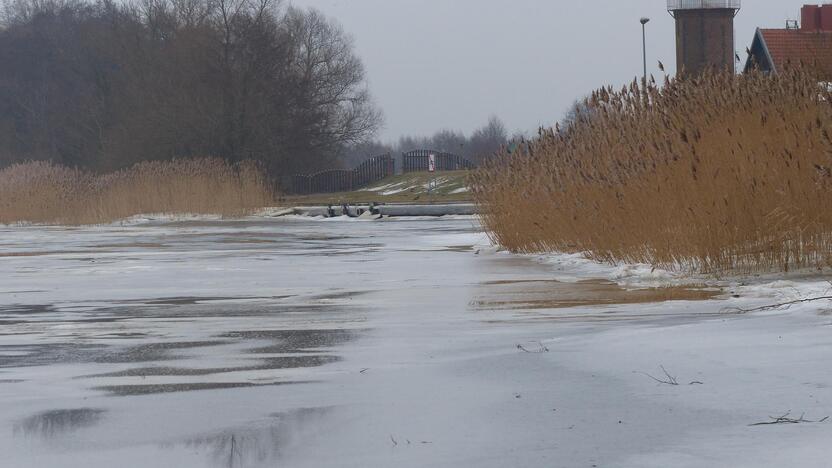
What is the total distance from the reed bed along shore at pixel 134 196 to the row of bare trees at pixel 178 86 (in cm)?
1791

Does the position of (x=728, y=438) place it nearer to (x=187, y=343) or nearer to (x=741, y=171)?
(x=187, y=343)

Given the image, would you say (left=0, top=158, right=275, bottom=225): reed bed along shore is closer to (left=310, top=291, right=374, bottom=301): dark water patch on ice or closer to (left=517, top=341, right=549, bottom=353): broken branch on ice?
(left=310, top=291, right=374, bottom=301): dark water patch on ice

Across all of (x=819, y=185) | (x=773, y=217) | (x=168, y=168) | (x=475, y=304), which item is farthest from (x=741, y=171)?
(x=168, y=168)

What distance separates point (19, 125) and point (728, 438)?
86.1 metres

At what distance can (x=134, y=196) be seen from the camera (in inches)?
1442

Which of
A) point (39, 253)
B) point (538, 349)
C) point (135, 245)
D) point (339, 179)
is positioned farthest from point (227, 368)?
point (339, 179)

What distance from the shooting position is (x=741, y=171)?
399 inches

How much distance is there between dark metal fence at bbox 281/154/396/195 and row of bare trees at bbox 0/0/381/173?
0.83 metres

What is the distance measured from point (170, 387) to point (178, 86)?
2090 inches

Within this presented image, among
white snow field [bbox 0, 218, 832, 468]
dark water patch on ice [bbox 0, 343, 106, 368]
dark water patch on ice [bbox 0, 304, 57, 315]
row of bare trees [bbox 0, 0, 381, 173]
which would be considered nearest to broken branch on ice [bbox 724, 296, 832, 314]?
white snow field [bbox 0, 218, 832, 468]

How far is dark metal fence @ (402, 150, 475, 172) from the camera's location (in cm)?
7150

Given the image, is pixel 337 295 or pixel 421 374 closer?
pixel 421 374

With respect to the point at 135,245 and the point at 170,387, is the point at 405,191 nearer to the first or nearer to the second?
the point at 135,245

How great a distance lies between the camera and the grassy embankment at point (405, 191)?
4847 cm
